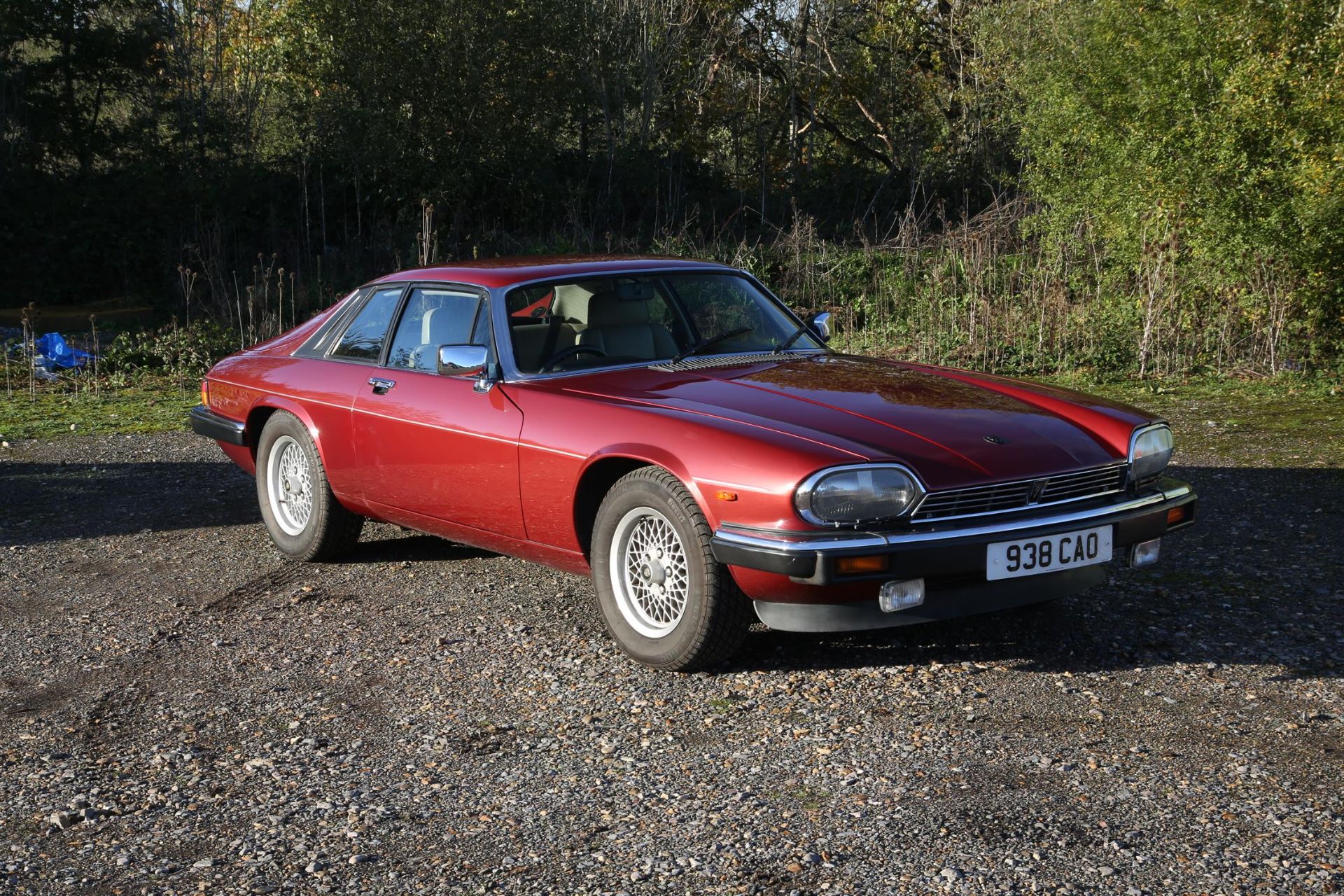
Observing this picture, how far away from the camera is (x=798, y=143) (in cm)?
3105

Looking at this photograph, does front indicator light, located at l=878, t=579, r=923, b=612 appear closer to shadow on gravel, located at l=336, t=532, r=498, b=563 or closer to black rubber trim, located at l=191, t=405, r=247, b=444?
shadow on gravel, located at l=336, t=532, r=498, b=563

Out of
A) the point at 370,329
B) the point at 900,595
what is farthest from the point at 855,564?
the point at 370,329

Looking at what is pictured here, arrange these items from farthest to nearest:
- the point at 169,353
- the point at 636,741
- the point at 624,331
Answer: the point at 169,353 → the point at 624,331 → the point at 636,741

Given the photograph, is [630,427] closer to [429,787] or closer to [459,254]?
[429,787]

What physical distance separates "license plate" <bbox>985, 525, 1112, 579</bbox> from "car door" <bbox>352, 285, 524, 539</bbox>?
73.3 inches

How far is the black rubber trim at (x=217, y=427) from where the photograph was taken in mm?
6809

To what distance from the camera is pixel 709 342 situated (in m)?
5.61

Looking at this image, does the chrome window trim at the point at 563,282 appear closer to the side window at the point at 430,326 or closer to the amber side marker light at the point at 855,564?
the side window at the point at 430,326

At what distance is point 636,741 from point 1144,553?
2.04m

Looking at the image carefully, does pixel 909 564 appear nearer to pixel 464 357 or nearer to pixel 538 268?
pixel 464 357

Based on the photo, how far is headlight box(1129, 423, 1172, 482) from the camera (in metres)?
4.80

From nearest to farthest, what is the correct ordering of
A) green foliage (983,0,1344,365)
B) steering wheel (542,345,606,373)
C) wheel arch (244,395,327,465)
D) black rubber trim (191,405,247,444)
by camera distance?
1. steering wheel (542,345,606,373)
2. wheel arch (244,395,327,465)
3. black rubber trim (191,405,247,444)
4. green foliage (983,0,1344,365)

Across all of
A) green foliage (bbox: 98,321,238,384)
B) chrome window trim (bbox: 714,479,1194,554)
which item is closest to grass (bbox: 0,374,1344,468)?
green foliage (bbox: 98,321,238,384)

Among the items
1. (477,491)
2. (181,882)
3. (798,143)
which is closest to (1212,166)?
(477,491)
